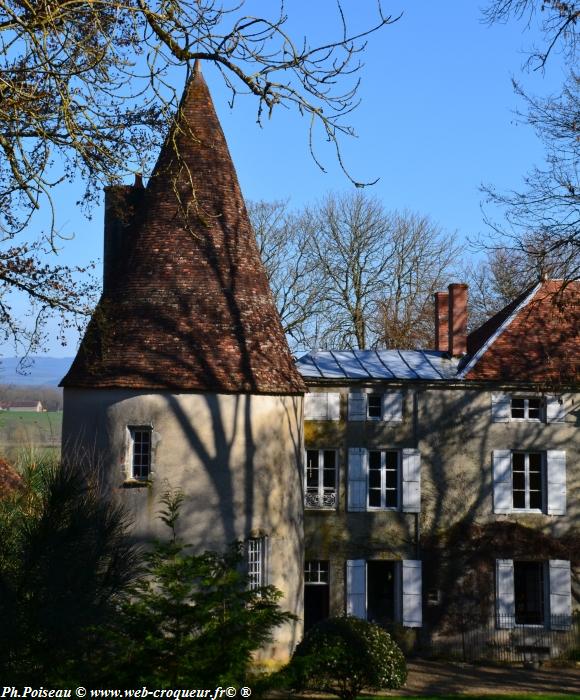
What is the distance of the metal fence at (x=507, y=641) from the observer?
66.1 feet

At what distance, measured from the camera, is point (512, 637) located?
20234 millimetres

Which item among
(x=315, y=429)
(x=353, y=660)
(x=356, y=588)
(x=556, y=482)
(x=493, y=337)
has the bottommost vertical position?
(x=353, y=660)

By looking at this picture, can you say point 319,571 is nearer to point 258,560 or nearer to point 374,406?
point 374,406

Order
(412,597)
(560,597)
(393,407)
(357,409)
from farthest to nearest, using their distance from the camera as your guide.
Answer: (393,407), (357,409), (560,597), (412,597)

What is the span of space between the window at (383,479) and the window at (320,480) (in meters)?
0.87

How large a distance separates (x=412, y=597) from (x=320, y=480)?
3.23m

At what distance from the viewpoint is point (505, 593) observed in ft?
66.7

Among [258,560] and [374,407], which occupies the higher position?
[374,407]

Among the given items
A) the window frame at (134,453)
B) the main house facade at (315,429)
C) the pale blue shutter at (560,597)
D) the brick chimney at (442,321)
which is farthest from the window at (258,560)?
the brick chimney at (442,321)

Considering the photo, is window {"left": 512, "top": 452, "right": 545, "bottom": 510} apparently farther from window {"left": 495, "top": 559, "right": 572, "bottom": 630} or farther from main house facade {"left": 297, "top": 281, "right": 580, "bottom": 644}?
window {"left": 495, "top": 559, "right": 572, "bottom": 630}

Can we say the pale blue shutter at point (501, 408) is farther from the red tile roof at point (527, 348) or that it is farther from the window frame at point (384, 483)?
the window frame at point (384, 483)

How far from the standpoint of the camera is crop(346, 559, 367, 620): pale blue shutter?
20031 millimetres

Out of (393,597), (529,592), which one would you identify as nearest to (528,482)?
(529,592)

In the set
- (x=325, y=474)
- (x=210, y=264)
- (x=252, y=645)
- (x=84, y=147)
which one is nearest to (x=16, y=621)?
(x=252, y=645)
